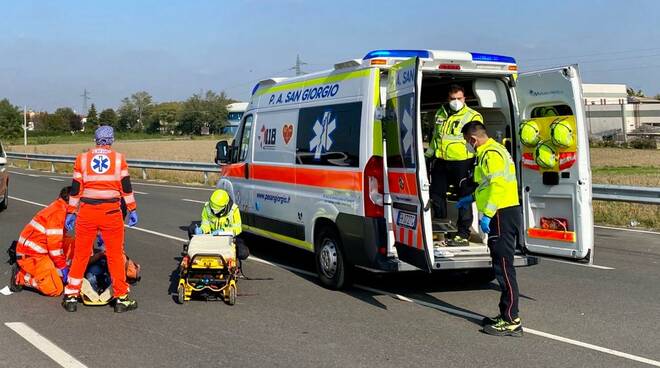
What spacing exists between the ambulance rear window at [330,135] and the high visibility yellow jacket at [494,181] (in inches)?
Result: 54.7

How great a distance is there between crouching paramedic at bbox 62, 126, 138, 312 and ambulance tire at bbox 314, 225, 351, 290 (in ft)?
7.01

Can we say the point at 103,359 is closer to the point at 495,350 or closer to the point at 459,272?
the point at 495,350

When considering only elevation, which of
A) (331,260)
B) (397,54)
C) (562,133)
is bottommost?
(331,260)

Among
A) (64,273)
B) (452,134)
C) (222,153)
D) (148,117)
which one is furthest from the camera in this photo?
(148,117)

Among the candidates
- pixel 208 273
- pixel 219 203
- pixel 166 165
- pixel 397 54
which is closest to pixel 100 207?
pixel 208 273

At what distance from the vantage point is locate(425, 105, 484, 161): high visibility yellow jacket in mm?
7203

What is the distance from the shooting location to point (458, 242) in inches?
285

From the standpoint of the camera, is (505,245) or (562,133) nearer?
(505,245)

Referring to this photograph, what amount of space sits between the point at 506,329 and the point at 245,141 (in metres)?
5.05

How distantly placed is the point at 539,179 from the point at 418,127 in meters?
1.81

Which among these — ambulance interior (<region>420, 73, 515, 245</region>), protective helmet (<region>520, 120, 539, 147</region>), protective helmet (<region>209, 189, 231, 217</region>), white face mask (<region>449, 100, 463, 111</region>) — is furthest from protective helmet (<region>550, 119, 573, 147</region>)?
protective helmet (<region>209, 189, 231, 217</region>)

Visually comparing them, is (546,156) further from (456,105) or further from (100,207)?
(100,207)

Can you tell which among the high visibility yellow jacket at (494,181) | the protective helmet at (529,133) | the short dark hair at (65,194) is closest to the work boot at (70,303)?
the short dark hair at (65,194)

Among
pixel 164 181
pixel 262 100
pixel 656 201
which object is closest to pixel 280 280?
pixel 262 100
